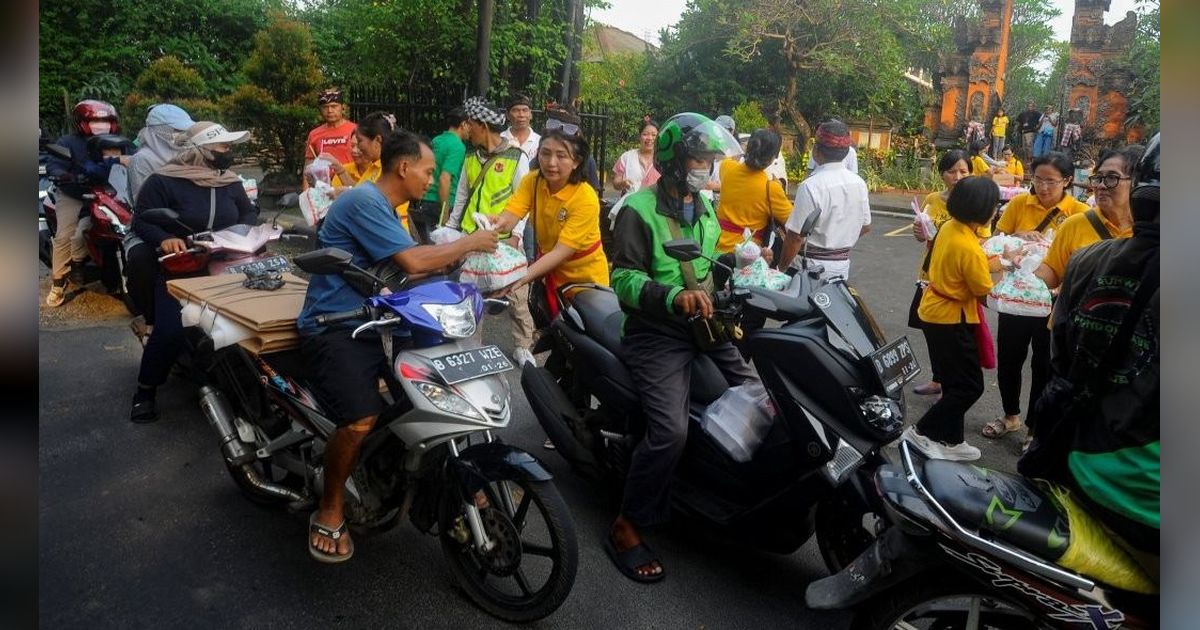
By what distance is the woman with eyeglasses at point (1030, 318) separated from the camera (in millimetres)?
4508

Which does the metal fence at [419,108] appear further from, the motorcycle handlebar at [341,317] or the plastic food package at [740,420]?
the motorcycle handlebar at [341,317]

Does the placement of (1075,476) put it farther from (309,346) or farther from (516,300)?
(516,300)

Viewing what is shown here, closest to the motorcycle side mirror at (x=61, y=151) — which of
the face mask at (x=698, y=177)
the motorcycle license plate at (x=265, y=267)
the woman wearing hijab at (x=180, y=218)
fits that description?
the woman wearing hijab at (x=180, y=218)

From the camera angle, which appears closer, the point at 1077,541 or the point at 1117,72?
the point at 1077,541

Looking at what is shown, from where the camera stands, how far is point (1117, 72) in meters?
22.3

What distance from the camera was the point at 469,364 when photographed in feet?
9.23

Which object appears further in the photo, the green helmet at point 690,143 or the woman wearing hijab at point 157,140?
the woman wearing hijab at point 157,140

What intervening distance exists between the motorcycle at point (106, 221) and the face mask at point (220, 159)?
1287 millimetres

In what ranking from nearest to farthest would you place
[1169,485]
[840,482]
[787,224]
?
1. [1169,485]
2. [840,482]
3. [787,224]

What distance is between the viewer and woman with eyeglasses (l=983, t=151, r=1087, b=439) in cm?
451

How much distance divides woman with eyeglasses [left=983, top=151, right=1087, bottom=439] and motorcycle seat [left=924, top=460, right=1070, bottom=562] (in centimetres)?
257

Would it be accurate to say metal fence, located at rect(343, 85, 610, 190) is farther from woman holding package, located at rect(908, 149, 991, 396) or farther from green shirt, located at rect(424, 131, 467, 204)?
woman holding package, located at rect(908, 149, 991, 396)

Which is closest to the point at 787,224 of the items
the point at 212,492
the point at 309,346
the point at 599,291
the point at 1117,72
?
the point at 599,291

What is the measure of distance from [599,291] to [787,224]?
1.92 m
